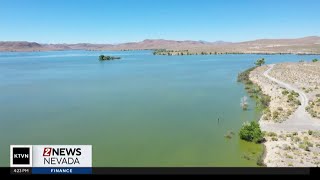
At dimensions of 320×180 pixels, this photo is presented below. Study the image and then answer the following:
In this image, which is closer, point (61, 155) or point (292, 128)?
point (61, 155)

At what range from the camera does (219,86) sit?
50.2m

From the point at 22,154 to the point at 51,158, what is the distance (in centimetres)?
79

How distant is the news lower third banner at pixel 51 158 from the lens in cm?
763

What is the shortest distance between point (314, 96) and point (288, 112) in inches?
387

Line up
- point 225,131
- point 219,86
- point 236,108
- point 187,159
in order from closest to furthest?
point 187,159 → point 225,131 → point 236,108 → point 219,86

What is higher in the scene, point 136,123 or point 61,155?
point 61,155

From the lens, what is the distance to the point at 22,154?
27.4 ft

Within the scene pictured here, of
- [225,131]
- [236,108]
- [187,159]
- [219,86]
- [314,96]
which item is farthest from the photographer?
[219,86]

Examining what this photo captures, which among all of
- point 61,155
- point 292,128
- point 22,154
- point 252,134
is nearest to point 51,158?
point 61,155

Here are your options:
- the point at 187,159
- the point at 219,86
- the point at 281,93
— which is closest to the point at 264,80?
the point at 219,86

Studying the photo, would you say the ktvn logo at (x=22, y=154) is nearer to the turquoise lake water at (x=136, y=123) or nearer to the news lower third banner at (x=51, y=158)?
the news lower third banner at (x=51, y=158)

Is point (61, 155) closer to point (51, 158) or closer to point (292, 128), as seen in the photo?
point (51, 158)

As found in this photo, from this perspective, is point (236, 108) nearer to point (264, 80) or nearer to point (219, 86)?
point (219, 86)

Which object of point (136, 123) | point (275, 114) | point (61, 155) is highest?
point (61, 155)
